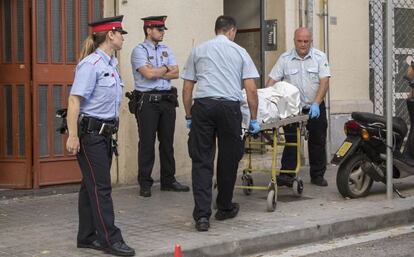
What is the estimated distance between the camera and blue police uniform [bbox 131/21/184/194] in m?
8.52

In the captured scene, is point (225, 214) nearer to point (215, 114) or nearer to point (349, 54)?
point (215, 114)

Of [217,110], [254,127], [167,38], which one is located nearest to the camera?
[217,110]

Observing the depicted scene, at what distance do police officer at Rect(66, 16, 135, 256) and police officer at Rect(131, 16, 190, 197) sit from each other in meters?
2.32

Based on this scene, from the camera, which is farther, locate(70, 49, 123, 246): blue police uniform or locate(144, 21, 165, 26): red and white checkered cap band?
locate(144, 21, 165, 26): red and white checkered cap band

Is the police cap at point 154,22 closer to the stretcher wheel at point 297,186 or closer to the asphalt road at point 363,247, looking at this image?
the stretcher wheel at point 297,186

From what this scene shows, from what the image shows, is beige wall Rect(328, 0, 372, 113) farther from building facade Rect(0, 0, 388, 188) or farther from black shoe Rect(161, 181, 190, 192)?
black shoe Rect(161, 181, 190, 192)

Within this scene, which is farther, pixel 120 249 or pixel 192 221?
pixel 192 221

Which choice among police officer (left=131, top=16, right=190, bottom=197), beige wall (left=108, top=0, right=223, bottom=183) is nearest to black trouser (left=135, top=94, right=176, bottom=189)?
police officer (left=131, top=16, right=190, bottom=197)

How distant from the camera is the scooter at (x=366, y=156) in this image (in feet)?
27.6

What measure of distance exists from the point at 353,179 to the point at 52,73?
12.8 ft

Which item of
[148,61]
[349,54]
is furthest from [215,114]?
[349,54]

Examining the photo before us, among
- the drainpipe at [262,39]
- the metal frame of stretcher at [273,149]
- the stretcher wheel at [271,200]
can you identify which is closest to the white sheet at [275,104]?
the metal frame of stretcher at [273,149]

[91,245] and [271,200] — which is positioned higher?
[271,200]

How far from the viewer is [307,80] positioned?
29.7 ft
